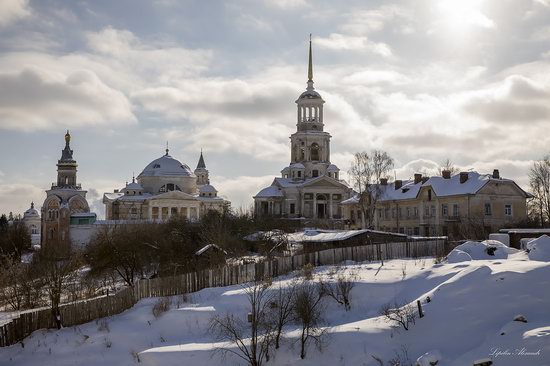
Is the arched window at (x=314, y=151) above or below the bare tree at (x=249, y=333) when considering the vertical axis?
above

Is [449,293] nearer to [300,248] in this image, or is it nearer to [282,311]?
[282,311]

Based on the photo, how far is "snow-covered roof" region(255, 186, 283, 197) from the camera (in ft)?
252

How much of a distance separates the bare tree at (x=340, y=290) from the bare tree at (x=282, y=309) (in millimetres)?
1282

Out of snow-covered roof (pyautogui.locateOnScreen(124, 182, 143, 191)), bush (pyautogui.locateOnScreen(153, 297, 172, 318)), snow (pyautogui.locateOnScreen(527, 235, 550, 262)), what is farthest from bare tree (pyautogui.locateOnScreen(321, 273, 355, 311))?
snow-covered roof (pyautogui.locateOnScreen(124, 182, 143, 191))

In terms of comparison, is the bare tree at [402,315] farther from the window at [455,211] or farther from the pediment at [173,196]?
the pediment at [173,196]

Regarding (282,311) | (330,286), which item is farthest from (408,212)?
(282,311)

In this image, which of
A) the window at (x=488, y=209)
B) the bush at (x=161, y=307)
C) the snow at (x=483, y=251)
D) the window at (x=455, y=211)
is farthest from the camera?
the window at (x=455, y=211)

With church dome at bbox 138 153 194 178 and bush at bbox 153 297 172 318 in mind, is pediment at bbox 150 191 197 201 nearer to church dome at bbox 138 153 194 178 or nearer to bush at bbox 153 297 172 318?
church dome at bbox 138 153 194 178

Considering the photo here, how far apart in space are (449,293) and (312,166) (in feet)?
198

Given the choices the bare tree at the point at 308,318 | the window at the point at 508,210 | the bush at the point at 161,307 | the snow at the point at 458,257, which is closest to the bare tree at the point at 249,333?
the bare tree at the point at 308,318

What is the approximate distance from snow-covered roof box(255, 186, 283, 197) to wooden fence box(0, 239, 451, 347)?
143 ft

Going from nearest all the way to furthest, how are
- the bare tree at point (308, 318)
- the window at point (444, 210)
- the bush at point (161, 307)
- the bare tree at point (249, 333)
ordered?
the bare tree at point (249, 333) < the bare tree at point (308, 318) < the bush at point (161, 307) < the window at point (444, 210)

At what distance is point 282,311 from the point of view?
20.8 metres

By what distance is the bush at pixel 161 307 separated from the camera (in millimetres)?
24219
